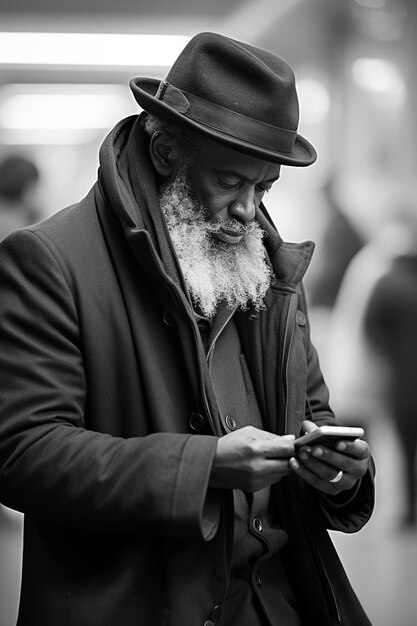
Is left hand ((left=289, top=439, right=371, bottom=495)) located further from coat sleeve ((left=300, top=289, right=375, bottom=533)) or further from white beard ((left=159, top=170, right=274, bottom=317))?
white beard ((left=159, top=170, right=274, bottom=317))

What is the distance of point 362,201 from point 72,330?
225cm

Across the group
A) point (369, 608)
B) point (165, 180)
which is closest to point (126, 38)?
point (165, 180)

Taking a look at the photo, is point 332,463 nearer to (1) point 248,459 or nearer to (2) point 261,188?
(1) point 248,459

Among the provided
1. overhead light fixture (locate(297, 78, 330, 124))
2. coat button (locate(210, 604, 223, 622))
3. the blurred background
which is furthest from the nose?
overhead light fixture (locate(297, 78, 330, 124))

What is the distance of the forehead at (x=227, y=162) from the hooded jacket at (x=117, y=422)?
136 millimetres

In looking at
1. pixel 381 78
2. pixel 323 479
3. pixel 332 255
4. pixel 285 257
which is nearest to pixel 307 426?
pixel 323 479

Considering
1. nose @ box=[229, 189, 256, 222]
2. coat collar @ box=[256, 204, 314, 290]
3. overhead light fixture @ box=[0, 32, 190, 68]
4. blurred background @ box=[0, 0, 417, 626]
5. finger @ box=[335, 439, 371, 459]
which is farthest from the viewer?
blurred background @ box=[0, 0, 417, 626]

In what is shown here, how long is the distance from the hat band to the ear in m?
0.10

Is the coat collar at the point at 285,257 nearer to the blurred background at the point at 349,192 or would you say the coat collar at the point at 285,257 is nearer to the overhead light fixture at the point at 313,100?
the blurred background at the point at 349,192

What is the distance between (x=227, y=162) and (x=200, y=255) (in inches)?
9.7

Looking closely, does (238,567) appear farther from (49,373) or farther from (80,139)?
(80,139)

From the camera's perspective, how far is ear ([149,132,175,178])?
2.15 m

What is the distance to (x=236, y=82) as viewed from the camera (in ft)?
6.72

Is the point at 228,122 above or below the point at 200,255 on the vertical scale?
above
